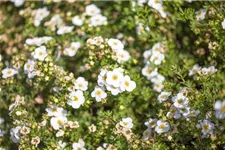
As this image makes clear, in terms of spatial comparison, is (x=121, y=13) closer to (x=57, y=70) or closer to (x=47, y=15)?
(x=47, y=15)

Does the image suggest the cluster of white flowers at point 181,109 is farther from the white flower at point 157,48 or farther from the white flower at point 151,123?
the white flower at point 157,48

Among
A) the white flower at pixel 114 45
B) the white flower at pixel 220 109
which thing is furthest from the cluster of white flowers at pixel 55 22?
the white flower at pixel 220 109

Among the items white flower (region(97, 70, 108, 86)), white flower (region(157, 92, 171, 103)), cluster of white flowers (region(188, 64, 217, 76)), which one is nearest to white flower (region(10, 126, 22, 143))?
white flower (region(97, 70, 108, 86))

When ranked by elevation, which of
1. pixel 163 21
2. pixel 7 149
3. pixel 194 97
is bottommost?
pixel 7 149

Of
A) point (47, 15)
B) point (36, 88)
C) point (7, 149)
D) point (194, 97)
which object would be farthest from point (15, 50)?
point (194, 97)

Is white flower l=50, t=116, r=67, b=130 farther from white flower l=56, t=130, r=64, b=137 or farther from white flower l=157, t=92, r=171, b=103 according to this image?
white flower l=157, t=92, r=171, b=103

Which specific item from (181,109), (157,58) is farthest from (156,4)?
(181,109)

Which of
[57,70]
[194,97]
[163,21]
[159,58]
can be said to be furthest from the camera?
[163,21]
